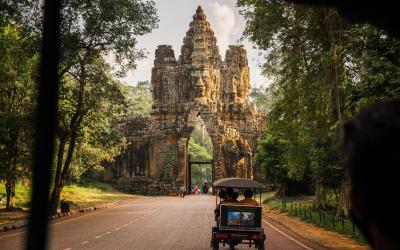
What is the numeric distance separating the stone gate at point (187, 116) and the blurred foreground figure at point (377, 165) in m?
54.1

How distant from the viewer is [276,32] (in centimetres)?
2406

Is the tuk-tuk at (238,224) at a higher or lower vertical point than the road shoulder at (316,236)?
higher

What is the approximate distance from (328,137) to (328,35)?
6.12m

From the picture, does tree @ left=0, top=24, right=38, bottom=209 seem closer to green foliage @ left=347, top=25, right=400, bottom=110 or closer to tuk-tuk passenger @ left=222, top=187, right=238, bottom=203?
tuk-tuk passenger @ left=222, top=187, right=238, bottom=203

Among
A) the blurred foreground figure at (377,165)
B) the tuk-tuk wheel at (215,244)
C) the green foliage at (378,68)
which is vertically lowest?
the tuk-tuk wheel at (215,244)

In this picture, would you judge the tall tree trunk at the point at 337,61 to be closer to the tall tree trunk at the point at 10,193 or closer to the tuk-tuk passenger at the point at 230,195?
the tuk-tuk passenger at the point at 230,195

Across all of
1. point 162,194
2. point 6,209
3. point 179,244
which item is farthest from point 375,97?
point 162,194

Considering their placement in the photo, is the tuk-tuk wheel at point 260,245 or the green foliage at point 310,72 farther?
the green foliage at point 310,72

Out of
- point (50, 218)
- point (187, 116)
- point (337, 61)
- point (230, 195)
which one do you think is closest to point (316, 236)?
point (230, 195)

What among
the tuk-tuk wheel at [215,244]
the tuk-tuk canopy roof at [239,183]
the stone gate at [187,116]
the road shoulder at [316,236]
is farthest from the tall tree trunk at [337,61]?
the stone gate at [187,116]

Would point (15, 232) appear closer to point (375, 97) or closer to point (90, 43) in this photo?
point (90, 43)

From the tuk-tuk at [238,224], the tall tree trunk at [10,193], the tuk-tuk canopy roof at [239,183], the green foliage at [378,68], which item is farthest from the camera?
the tall tree trunk at [10,193]

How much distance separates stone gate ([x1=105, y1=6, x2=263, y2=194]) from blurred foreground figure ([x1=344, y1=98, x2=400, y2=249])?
54095 mm

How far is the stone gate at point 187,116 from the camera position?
56688 millimetres
